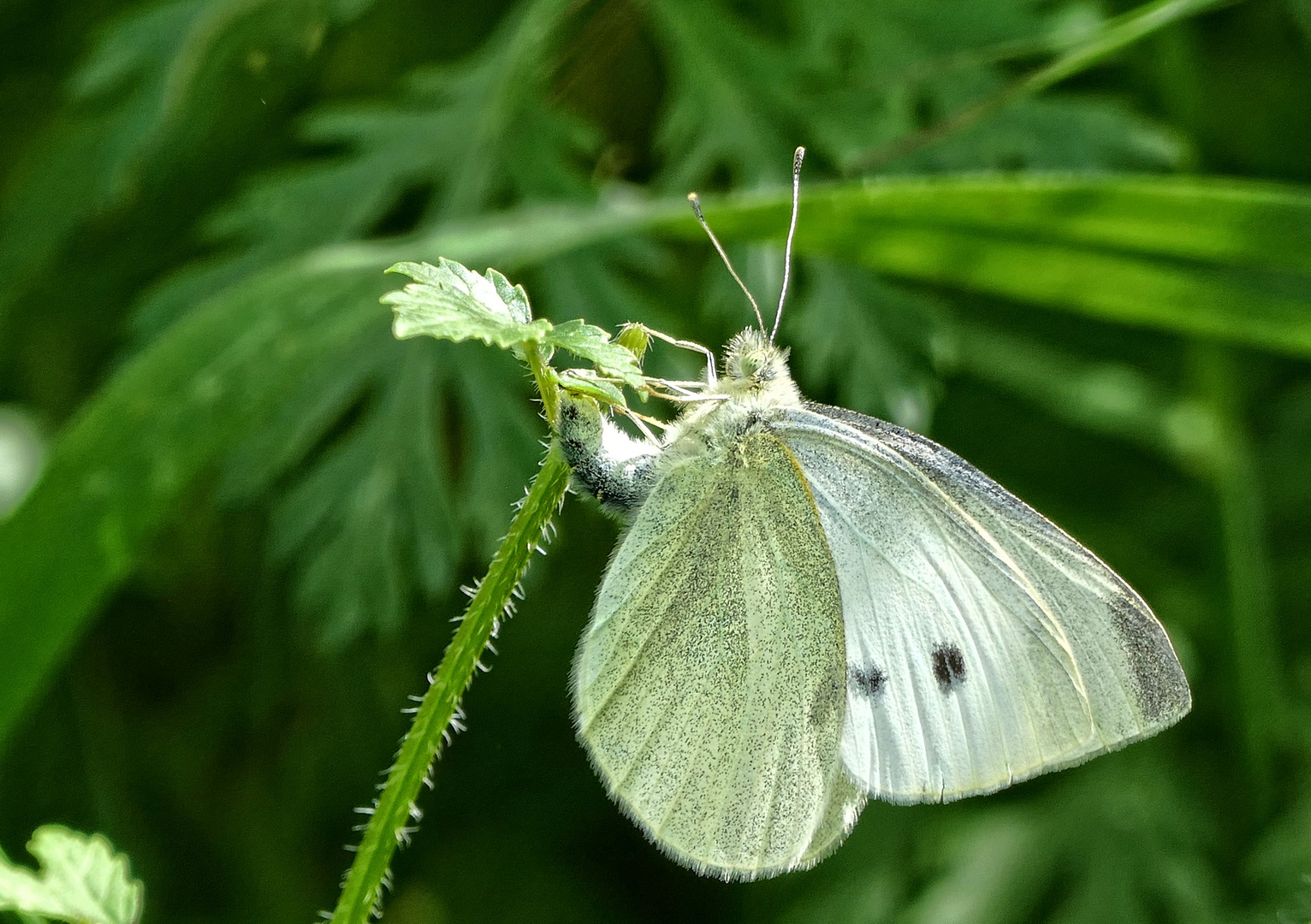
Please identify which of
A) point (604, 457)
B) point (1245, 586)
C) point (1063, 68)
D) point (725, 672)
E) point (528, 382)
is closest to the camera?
point (604, 457)

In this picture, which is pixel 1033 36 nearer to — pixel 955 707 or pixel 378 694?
pixel 955 707

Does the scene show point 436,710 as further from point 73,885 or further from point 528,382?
point 528,382

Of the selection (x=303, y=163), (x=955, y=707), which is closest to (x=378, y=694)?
(x=303, y=163)

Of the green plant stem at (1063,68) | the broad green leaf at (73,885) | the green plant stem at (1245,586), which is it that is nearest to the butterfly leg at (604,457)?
the broad green leaf at (73,885)

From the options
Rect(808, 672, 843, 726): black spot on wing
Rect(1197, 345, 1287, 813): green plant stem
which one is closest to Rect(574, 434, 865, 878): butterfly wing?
Rect(808, 672, 843, 726): black spot on wing

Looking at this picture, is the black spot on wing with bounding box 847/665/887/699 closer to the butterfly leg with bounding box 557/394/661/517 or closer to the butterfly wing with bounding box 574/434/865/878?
the butterfly wing with bounding box 574/434/865/878

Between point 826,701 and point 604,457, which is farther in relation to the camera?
point 826,701

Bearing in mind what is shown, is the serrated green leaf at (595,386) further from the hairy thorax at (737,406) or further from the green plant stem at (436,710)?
the hairy thorax at (737,406)

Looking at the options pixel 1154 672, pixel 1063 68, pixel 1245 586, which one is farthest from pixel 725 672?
pixel 1245 586
